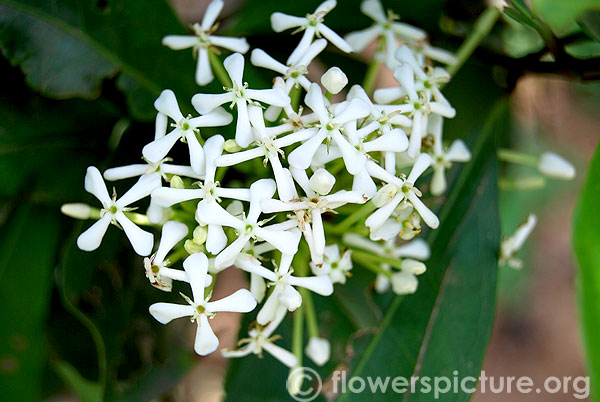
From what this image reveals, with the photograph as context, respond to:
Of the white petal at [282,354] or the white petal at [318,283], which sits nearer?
the white petal at [318,283]

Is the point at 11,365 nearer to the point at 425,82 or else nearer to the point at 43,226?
the point at 43,226

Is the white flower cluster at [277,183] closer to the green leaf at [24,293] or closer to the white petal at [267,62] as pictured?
the white petal at [267,62]

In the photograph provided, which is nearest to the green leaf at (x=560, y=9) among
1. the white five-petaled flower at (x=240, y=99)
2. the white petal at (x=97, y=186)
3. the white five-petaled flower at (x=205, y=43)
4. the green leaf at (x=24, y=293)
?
the white five-petaled flower at (x=240, y=99)

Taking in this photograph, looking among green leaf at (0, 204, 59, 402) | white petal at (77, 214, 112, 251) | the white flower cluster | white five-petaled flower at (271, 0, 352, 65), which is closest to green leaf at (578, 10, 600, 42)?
the white flower cluster

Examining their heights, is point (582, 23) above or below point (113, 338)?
above

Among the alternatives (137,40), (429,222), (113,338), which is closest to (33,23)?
(137,40)

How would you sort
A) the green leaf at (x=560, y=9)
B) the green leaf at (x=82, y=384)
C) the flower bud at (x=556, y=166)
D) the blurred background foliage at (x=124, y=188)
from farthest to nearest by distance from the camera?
the green leaf at (x=82, y=384) < the flower bud at (x=556, y=166) < the blurred background foliage at (x=124, y=188) < the green leaf at (x=560, y=9)

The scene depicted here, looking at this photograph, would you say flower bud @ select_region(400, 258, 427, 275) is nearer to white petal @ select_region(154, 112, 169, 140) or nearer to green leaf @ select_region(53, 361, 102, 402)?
white petal @ select_region(154, 112, 169, 140)
